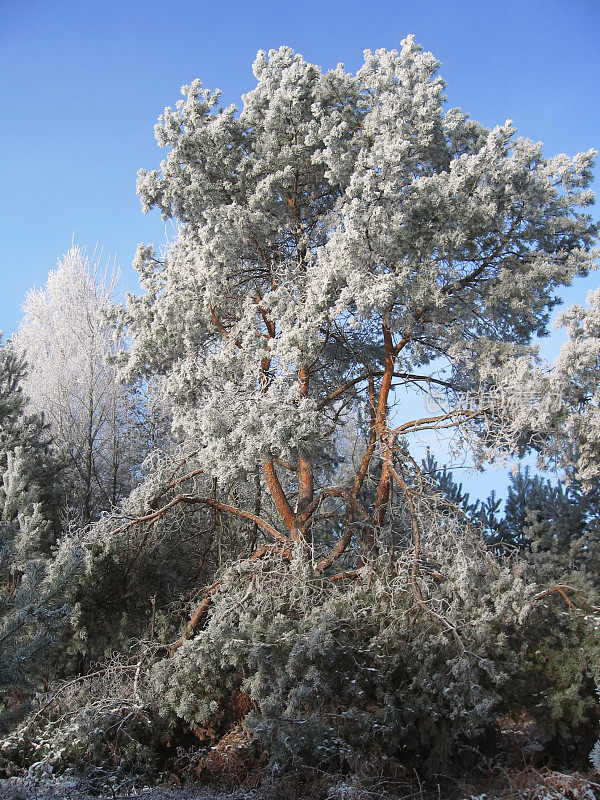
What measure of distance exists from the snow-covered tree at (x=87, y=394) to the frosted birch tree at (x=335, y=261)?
3.42m

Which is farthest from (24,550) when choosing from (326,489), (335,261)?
(335,261)

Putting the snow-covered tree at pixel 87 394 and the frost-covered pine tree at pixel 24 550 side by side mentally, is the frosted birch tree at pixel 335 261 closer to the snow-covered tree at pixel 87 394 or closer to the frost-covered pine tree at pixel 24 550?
the frost-covered pine tree at pixel 24 550

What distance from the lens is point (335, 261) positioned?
24.1ft

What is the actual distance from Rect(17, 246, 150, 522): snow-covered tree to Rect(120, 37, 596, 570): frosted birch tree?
342 cm

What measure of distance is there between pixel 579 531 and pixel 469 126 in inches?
208

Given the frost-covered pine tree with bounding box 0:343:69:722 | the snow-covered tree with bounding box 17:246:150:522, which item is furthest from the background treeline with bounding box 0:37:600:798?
the snow-covered tree with bounding box 17:246:150:522

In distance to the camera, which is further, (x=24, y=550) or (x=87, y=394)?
(x=87, y=394)

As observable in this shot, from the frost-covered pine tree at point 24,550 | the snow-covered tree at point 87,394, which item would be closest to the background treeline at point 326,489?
the frost-covered pine tree at point 24,550

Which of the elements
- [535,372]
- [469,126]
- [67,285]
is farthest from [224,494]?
[67,285]

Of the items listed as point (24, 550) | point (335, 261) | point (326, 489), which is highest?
point (335, 261)

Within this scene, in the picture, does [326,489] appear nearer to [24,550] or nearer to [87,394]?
[24,550]

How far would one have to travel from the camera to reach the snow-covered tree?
12.2 metres

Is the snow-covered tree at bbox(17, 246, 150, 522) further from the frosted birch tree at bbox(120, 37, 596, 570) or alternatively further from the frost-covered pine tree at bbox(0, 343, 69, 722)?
the frosted birch tree at bbox(120, 37, 596, 570)

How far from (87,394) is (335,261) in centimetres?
756
